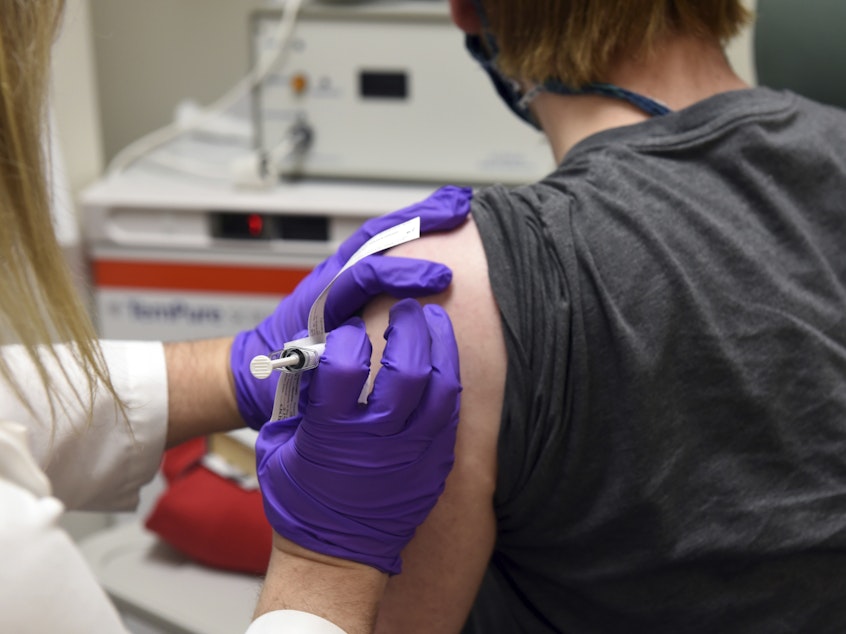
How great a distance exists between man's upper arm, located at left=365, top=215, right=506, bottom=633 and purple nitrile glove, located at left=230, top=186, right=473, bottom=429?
0.8 inches

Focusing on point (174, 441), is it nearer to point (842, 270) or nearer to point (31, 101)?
point (31, 101)

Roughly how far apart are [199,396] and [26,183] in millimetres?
439

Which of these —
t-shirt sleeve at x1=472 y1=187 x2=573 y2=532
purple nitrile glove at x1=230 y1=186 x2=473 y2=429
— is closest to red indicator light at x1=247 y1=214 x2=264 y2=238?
purple nitrile glove at x1=230 y1=186 x2=473 y2=429

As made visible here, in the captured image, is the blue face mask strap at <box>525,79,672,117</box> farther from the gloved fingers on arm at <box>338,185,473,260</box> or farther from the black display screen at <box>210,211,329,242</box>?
the black display screen at <box>210,211,329,242</box>

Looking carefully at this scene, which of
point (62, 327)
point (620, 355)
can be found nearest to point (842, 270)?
point (620, 355)

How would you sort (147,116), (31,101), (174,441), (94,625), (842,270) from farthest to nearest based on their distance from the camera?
(147,116), (174,441), (842,270), (31,101), (94,625)

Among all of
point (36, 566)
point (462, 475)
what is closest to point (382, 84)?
point (462, 475)

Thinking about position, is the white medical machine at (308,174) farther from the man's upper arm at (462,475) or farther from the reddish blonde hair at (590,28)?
the man's upper arm at (462,475)

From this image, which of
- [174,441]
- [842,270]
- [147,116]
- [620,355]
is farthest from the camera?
[147,116]

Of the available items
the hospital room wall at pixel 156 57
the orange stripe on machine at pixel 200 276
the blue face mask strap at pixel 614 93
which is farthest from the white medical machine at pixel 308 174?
the blue face mask strap at pixel 614 93

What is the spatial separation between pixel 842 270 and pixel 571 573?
0.39 metres

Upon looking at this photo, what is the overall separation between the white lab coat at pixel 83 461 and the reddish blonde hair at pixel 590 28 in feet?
1.72

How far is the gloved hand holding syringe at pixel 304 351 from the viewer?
0.77m

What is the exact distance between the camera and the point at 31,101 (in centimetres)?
68
